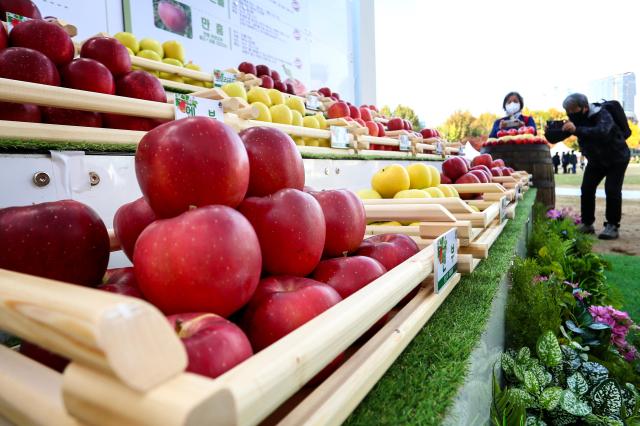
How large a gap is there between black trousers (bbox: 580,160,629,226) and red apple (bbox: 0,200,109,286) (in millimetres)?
4959

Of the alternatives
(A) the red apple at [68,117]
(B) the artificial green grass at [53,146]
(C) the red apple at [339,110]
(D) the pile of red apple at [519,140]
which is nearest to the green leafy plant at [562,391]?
(B) the artificial green grass at [53,146]

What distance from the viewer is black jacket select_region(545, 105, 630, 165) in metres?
4.26

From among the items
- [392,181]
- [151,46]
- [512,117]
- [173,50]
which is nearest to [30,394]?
[392,181]

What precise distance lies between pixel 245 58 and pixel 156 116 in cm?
306

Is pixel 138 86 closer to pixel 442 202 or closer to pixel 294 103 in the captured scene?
pixel 442 202

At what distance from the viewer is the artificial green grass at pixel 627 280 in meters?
2.25

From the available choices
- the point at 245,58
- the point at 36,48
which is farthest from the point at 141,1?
the point at 36,48

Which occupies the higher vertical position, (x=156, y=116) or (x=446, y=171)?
(x=156, y=116)

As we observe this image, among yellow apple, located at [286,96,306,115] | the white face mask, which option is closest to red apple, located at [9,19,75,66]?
yellow apple, located at [286,96,306,115]

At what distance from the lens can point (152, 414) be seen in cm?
22

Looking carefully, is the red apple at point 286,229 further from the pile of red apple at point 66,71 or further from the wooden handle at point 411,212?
the pile of red apple at point 66,71

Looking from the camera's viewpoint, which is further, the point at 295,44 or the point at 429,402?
the point at 295,44

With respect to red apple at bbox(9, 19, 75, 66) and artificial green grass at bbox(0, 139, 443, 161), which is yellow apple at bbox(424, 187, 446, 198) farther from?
red apple at bbox(9, 19, 75, 66)

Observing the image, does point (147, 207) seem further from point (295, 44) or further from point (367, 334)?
point (295, 44)
